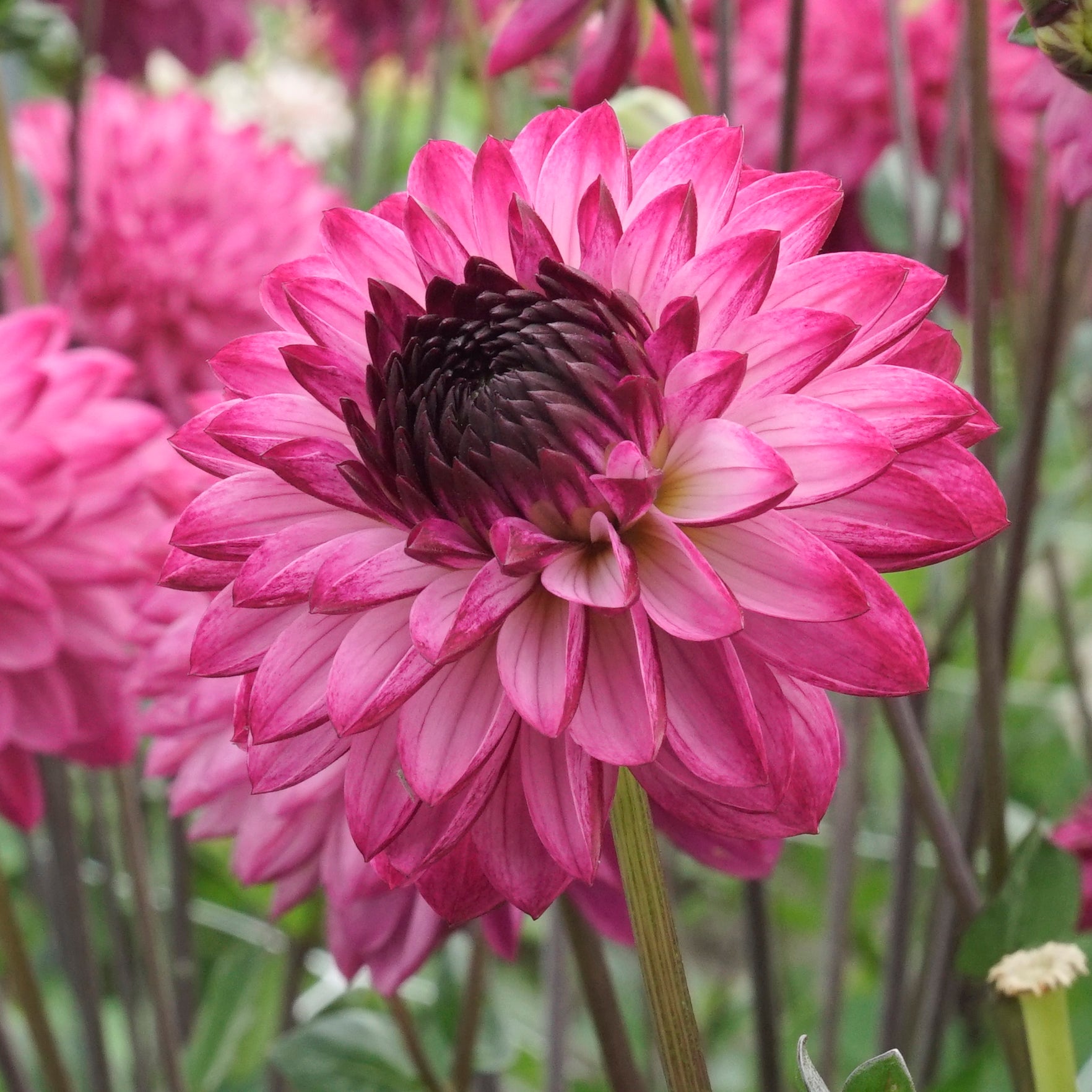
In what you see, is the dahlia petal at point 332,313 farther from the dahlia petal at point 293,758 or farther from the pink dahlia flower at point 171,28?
the pink dahlia flower at point 171,28

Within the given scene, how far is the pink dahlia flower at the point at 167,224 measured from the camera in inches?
32.1

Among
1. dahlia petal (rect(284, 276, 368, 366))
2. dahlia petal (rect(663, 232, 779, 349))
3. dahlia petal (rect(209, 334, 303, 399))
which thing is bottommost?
dahlia petal (rect(209, 334, 303, 399))

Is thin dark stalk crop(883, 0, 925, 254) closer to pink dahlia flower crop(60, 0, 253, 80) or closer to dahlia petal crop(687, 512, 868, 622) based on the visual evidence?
dahlia petal crop(687, 512, 868, 622)

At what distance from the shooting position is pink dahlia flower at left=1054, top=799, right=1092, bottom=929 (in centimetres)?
54

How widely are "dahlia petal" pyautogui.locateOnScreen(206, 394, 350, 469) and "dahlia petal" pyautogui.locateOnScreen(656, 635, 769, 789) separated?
0.31 feet

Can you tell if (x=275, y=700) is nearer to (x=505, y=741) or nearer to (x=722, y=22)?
(x=505, y=741)

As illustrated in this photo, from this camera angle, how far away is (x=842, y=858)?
2.08 feet

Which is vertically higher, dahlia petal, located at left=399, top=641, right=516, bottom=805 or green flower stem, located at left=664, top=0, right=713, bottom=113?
green flower stem, located at left=664, top=0, right=713, bottom=113

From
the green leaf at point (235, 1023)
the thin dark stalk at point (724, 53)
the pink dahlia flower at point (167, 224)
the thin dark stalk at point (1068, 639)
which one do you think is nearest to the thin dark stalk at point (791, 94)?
the thin dark stalk at point (724, 53)

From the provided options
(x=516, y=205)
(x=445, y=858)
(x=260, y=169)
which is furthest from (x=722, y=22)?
(x=260, y=169)

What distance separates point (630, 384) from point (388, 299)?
0.22 ft

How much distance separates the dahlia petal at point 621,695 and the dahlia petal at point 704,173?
0.30 ft

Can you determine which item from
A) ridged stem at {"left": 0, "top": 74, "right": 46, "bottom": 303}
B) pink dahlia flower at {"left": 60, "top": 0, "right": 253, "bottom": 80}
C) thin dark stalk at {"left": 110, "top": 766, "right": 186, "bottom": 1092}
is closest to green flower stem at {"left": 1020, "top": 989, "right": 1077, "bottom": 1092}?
thin dark stalk at {"left": 110, "top": 766, "right": 186, "bottom": 1092}

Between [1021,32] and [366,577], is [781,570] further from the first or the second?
[1021,32]
